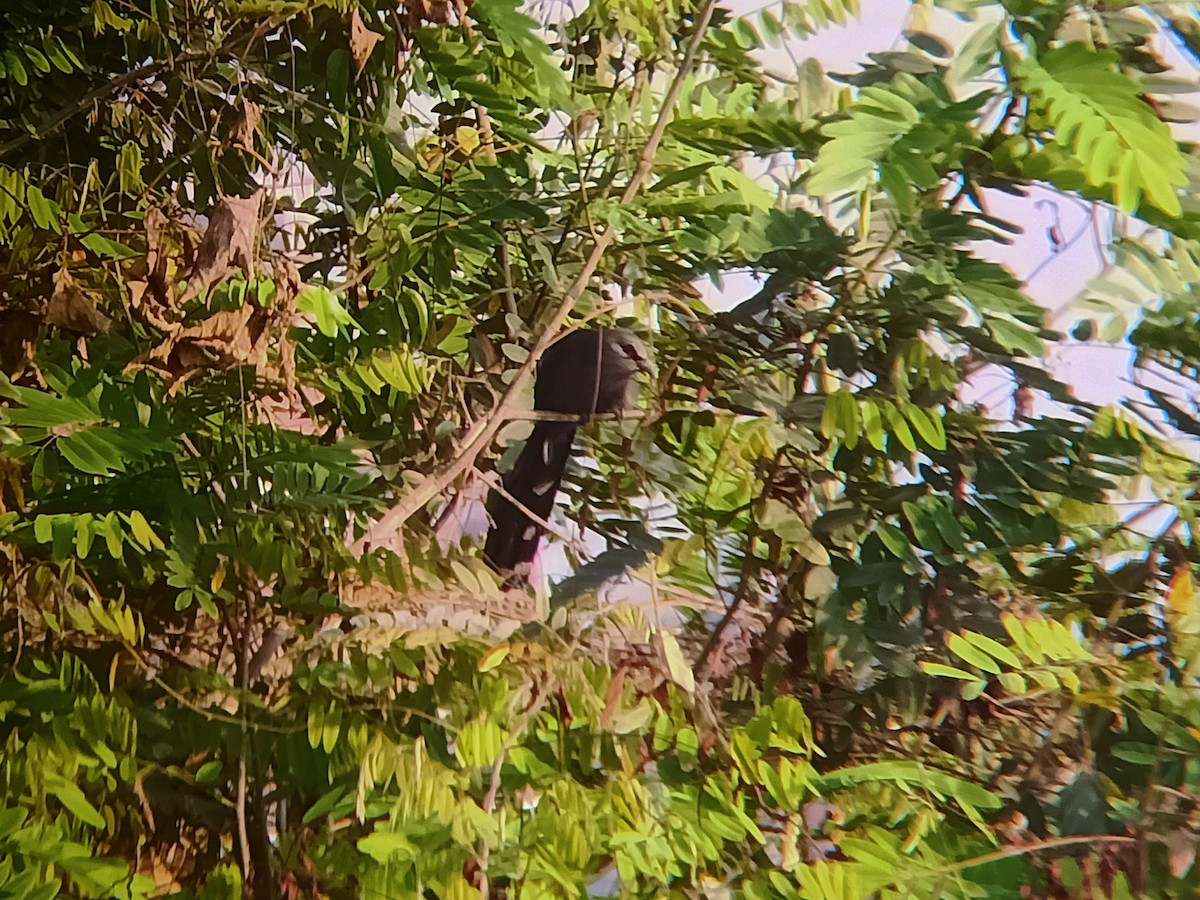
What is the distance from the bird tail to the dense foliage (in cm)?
2

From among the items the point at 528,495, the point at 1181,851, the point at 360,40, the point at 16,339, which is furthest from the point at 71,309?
the point at 1181,851

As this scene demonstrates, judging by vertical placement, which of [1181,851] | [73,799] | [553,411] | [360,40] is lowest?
[73,799]

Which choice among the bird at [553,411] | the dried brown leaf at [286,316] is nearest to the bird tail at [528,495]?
the bird at [553,411]

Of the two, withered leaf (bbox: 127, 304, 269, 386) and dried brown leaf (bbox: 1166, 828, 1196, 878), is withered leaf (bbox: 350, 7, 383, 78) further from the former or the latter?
dried brown leaf (bbox: 1166, 828, 1196, 878)

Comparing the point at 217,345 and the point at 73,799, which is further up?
the point at 217,345

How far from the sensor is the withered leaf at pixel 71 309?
2.69 feet

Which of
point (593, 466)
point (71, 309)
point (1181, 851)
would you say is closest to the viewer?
point (1181, 851)

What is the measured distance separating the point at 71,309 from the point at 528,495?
1.52 ft

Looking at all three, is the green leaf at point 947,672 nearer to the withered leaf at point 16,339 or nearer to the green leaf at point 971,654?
the green leaf at point 971,654

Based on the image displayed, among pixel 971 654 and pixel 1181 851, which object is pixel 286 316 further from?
pixel 1181 851

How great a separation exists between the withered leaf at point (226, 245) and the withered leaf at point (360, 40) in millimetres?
152

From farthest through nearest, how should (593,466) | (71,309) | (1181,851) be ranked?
1. (71,309)
2. (593,466)
3. (1181,851)

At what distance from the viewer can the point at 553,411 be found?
71cm

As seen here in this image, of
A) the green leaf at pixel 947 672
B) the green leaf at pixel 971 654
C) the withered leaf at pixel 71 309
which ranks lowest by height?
the green leaf at pixel 947 672
